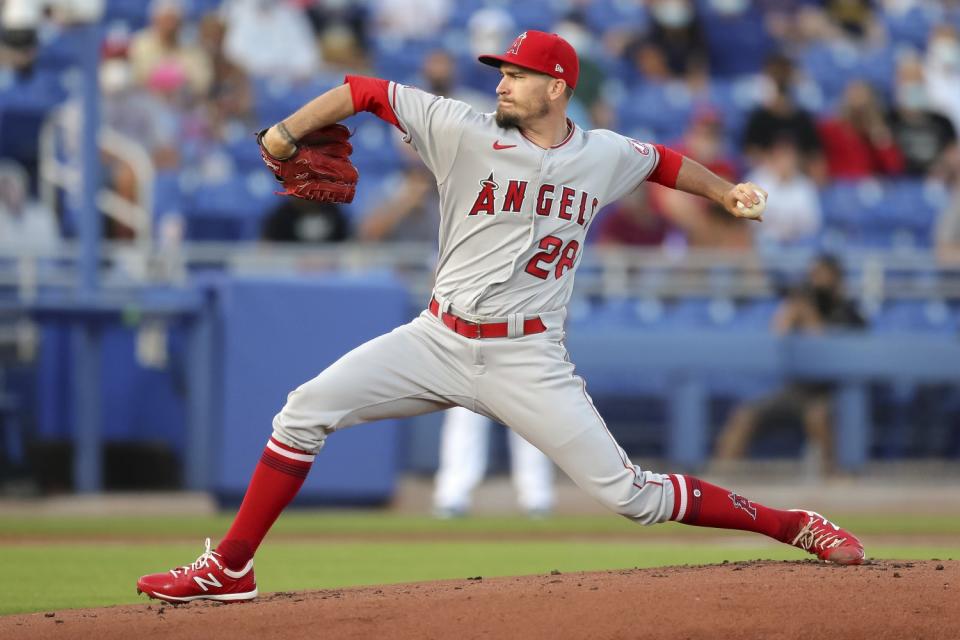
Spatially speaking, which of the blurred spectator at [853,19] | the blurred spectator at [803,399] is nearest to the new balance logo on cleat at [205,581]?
the blurred spectator at [803,399]

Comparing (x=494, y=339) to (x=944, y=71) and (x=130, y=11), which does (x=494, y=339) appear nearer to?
(x=130, y=11)

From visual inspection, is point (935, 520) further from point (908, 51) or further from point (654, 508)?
point (908, 51)

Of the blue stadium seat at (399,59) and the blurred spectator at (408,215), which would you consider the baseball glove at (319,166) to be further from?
the blue stadium seat at (399,59)

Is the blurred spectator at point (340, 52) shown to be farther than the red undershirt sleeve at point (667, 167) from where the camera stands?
Yes

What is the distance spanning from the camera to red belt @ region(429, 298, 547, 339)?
16.0ft

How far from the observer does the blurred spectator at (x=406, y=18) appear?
13.6 m

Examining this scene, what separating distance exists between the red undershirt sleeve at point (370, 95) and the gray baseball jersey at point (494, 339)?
0.03 m

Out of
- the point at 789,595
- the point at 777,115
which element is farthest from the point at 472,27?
the point at 789,595

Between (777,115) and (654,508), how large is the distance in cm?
862

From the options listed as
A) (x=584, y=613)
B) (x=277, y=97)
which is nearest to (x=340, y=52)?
(x=277, y=97)

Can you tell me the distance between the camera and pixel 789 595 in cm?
461

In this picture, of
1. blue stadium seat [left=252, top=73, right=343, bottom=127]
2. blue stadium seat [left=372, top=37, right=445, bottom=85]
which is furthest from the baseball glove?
blue stadium seat [left=372, top=37, right=445, bottom=85]

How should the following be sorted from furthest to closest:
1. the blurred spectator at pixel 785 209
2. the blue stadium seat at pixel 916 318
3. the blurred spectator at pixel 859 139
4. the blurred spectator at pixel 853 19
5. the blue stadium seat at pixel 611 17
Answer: the blurred spectator at pixel 853 19
the blue stadium seat at pixel 611 17
the blurred spectator at pixel 859 139
the blurred spectator at pixel 785 209
the blue stadium seat at pixel 916 318

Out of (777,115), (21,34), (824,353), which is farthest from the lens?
(777,115)
